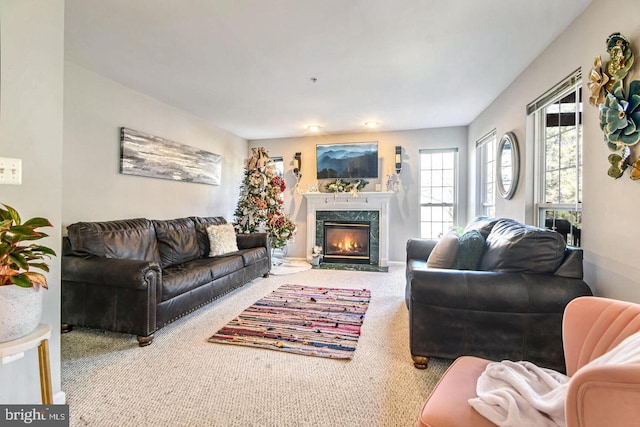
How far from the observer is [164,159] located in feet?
12.8

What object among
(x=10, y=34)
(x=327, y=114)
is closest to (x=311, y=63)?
(x=327, y=114)

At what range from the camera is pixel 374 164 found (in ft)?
17.5

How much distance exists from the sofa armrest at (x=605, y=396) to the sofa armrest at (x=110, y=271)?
2499 millimetres

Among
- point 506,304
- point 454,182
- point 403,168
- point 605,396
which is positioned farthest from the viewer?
point 403,168

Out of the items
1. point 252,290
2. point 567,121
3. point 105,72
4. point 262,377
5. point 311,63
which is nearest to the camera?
point 262,377

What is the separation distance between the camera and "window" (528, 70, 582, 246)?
2268 mm

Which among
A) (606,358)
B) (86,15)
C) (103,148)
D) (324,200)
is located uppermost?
Answer: (86,15)

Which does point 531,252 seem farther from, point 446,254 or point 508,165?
point 508,165

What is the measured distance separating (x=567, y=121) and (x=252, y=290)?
12.2 feet

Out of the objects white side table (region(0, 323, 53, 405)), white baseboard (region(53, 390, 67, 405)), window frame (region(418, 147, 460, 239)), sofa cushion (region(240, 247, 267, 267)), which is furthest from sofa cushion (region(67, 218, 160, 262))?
window frame (region(418, 147, 460, 239))

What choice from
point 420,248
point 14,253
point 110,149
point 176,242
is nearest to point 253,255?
point 176,242

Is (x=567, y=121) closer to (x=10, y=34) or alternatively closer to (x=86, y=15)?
A: (x=10, y=34)

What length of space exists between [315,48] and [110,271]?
2517mm

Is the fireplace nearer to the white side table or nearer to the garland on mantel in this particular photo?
the garland on mantel
